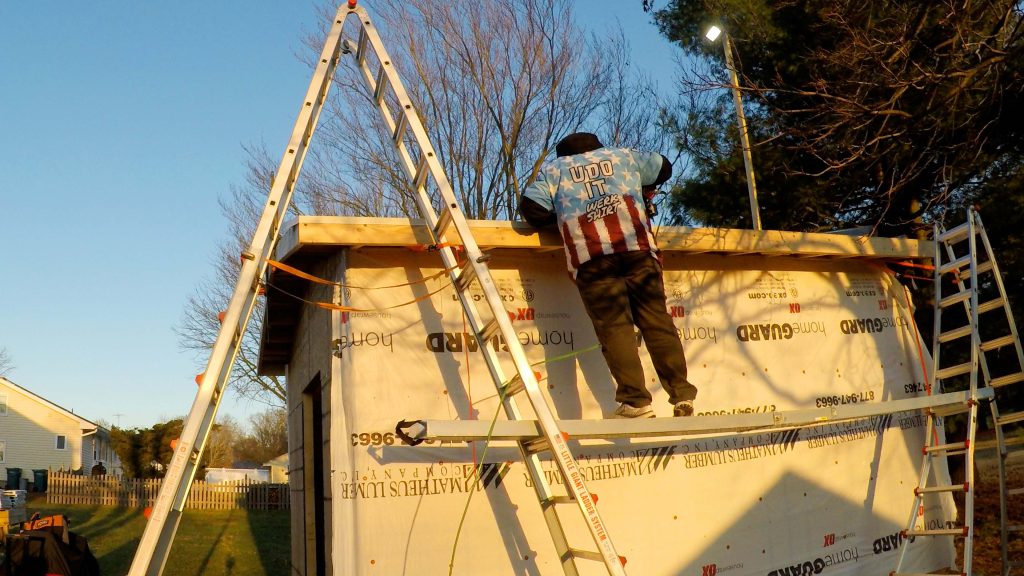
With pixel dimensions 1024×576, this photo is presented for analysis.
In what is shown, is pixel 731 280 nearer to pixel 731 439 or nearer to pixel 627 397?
pixel 731 439

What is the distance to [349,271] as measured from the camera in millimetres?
4898

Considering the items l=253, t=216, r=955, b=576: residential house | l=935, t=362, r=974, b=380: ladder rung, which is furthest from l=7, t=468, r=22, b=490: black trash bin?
l=935, t=362, r=974, b=380: ladder rung

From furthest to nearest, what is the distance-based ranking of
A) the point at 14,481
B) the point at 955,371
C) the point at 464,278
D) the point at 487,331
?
the point at 14,481 < the point at 955,371 < the point at 464,278 < the point at 487,331

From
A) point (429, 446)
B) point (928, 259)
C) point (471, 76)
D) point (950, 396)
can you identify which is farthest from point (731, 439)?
point (471, 76)

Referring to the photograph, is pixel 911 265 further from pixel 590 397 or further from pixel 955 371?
pixel 590 397

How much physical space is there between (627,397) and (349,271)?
1.74 m

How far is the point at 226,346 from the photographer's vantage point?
381cm

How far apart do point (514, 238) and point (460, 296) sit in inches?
26.5

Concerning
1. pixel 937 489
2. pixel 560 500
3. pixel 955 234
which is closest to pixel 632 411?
pixel 560 500

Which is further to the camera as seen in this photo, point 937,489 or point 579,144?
point 937,489

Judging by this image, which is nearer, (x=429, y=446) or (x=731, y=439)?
(x=429, y=446)

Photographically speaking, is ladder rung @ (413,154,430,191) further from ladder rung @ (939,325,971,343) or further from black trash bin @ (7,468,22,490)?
black trash bin @ (7,468,22,490)

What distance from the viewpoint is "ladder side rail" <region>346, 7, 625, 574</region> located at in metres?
3.60

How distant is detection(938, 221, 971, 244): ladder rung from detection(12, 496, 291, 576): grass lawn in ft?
26.6
